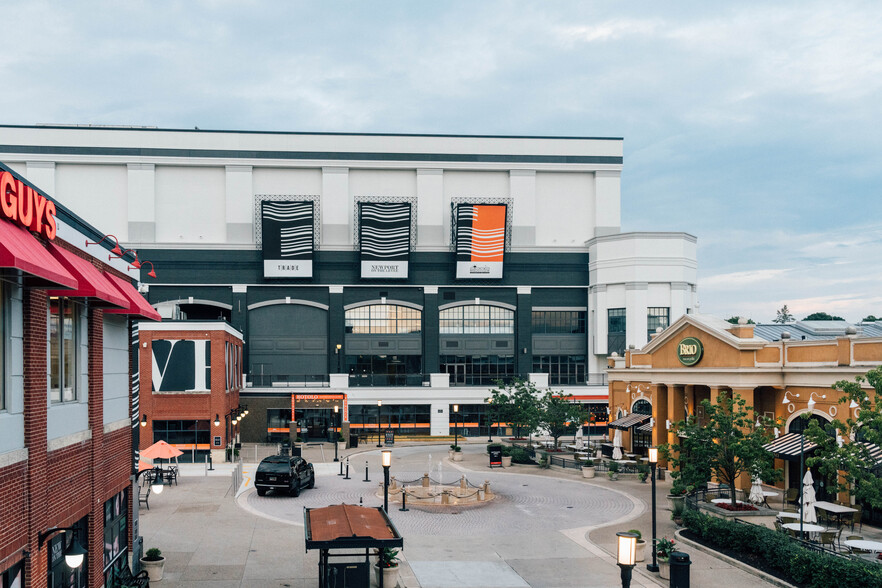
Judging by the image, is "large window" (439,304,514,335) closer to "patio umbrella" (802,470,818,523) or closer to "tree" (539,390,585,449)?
"tree" (539,390,585,449)

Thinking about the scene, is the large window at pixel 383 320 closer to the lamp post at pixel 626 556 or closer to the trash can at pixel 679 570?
the trash can at pixel 679 570

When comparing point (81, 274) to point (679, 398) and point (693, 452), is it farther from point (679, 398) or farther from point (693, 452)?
point (679, 398)

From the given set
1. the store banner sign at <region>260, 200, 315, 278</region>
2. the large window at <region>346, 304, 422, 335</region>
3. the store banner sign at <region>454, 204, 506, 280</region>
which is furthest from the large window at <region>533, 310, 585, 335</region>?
the store banner sign at <region>260, 200, 315, 278</region>

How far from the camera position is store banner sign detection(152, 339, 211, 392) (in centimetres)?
4981

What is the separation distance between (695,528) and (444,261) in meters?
50.1

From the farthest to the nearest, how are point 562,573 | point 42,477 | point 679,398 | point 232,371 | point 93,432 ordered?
1. point 232,371
2. point 679,398
3. point 562,573
4. point 93,432
5. point 42,477

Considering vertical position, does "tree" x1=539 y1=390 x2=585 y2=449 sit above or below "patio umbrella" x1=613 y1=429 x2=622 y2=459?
above

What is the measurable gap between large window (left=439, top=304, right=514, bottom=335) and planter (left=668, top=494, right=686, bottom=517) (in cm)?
4129

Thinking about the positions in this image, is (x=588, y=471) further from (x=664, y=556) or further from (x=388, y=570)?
(x=388, y=570)

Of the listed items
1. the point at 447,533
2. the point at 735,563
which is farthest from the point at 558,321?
the point at 735,563

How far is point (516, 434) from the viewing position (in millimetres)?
63125

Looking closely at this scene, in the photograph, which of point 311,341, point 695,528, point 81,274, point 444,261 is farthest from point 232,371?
point 81,274

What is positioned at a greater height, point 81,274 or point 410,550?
point 81,274

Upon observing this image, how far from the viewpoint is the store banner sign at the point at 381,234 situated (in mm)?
71000
